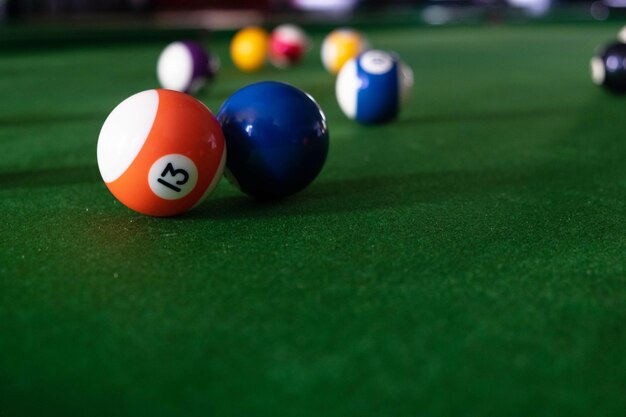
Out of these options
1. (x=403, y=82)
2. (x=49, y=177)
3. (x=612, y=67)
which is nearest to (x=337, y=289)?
(x=49, y=177)

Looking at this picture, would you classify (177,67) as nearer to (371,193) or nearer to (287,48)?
(287,48)

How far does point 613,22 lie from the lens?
15.5m

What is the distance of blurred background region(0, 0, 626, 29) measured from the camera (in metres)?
14.6

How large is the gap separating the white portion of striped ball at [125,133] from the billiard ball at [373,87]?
2.15m

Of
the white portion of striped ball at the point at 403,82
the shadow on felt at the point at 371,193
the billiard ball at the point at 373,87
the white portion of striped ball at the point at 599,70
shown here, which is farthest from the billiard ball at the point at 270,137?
the white portion of striped ball at the point at 599,70

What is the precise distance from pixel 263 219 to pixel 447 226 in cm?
68

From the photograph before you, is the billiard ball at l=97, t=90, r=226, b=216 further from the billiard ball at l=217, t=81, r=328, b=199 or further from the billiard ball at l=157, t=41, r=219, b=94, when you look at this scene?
the billiard ball at l=157, t=41, r=219, b=94

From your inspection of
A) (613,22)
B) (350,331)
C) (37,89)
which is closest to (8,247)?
(350,331)

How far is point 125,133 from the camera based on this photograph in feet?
8.00

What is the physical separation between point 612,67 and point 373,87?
246 cm

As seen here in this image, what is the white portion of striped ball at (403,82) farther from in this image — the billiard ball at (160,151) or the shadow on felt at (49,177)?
the billiard ball at (160,151)

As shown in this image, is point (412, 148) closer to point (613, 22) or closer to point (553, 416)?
point (553, 416)

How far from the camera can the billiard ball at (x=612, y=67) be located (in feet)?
18.4

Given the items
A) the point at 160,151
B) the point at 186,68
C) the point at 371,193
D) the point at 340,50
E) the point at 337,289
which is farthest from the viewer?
the point at 340,50
